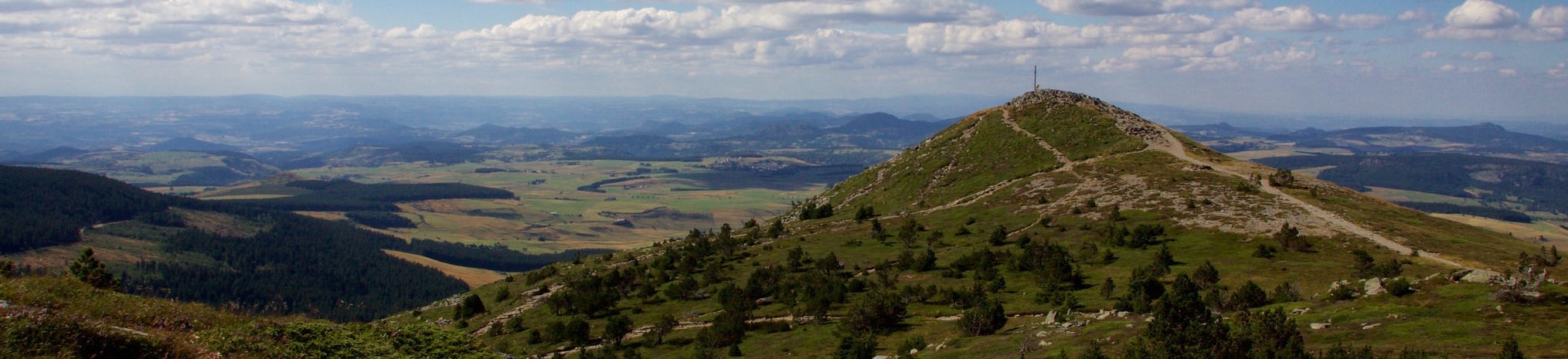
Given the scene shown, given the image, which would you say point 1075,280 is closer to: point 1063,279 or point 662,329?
point 1063,279

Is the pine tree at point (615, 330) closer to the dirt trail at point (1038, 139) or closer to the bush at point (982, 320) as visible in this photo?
the bush at point (982, 320)

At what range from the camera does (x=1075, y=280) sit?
4475cm

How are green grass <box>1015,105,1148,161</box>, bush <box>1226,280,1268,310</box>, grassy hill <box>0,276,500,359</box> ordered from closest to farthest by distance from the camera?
grassy hill <box>0,276,500,359</box> → bush <box>1226,280,1268,310</box> → green grass <box>1015,105,1148,161</box>

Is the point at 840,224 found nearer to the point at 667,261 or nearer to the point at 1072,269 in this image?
the point at 667,261

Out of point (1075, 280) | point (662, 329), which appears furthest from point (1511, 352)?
point (662, 329)

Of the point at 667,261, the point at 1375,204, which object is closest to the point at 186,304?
the point at 667,261

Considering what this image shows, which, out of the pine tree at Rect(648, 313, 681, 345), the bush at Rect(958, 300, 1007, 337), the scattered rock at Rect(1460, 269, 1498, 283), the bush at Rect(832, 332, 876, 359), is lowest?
the pine tree at Rect(648, 313, 681, 345)

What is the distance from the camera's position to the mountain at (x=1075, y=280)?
2639 centimetres

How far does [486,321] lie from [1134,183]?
59.2 metres

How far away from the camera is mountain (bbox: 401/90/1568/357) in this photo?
26.4 metres

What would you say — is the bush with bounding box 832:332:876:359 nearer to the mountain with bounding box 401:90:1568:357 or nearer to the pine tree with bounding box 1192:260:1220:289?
the mountain with bounding box 401:90:1568:357

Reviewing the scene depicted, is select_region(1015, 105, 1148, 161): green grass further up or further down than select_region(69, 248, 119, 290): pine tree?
further up

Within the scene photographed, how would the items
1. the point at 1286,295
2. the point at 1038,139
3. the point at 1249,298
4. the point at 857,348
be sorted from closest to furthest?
1. the point at 857,348
2. the point at 1249,298
3. the point at 1286,295
4. the point at 1038,139

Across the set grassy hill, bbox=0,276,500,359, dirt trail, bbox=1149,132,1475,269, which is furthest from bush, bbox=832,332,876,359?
dirt trail, bbox=1149,132,1475,269
